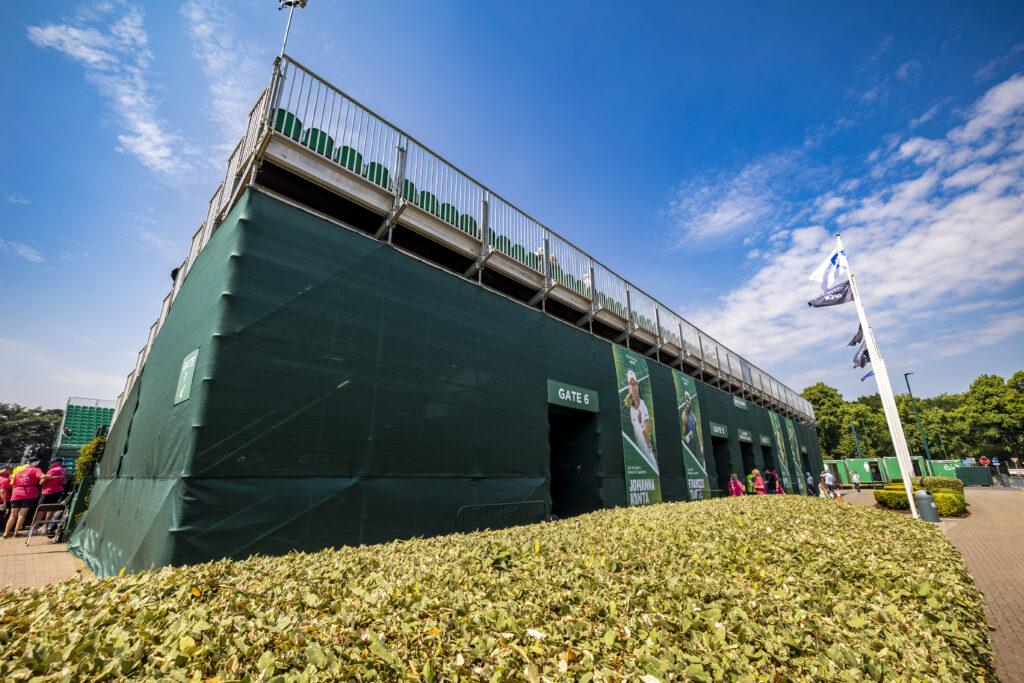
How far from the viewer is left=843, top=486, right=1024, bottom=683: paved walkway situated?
188 inches

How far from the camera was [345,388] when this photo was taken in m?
6.76

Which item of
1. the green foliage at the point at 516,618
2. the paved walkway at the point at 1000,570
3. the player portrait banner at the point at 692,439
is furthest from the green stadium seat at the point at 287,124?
the player portrait banner at the point at 692,439

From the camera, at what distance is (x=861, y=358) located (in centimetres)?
1495

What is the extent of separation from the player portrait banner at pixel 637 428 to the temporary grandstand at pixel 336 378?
1006 mm

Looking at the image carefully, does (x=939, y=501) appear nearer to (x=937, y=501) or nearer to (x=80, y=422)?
(x=937, y=501)

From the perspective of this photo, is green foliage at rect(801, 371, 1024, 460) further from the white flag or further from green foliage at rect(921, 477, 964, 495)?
the white flag

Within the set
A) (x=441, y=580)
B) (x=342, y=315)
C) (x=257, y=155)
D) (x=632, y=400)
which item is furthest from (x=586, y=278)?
(x=441, y=580)

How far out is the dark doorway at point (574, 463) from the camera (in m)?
12.1

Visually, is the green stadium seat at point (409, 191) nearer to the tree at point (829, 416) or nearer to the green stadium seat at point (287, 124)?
the green stadium seat at point (287, 124)

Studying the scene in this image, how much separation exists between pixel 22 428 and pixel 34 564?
74081 mm

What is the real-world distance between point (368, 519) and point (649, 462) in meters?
10.5

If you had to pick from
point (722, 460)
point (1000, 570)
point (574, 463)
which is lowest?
point (1000, 570)

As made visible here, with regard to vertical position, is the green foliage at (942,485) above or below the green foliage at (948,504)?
above

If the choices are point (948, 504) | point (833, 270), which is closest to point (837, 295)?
point (833, 270)
